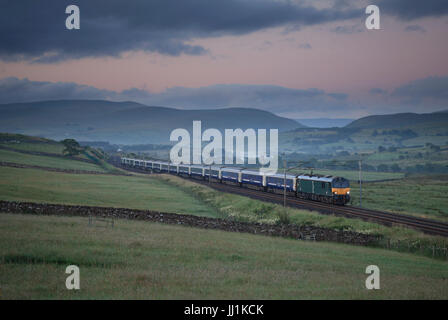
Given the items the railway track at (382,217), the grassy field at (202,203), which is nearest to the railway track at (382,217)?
the railway track at (382,217)

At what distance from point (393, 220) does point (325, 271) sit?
2990 cm

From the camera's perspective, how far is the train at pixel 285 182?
6750 cm

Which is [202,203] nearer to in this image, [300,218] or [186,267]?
[300,218]

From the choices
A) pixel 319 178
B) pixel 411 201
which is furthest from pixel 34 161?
pixel 411 201

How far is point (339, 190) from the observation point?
67.2 meters

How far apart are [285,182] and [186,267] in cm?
4021

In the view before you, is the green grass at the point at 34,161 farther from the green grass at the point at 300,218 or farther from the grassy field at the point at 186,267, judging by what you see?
the grassy field at the point at 186,267

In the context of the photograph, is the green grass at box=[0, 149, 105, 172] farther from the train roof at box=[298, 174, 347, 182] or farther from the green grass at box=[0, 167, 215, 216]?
the train roof at box=[298, 174, 347, 182]

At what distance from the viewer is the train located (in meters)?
67.5

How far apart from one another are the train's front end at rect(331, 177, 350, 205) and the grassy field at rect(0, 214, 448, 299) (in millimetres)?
30364

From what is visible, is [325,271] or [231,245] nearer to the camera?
[325,271]
